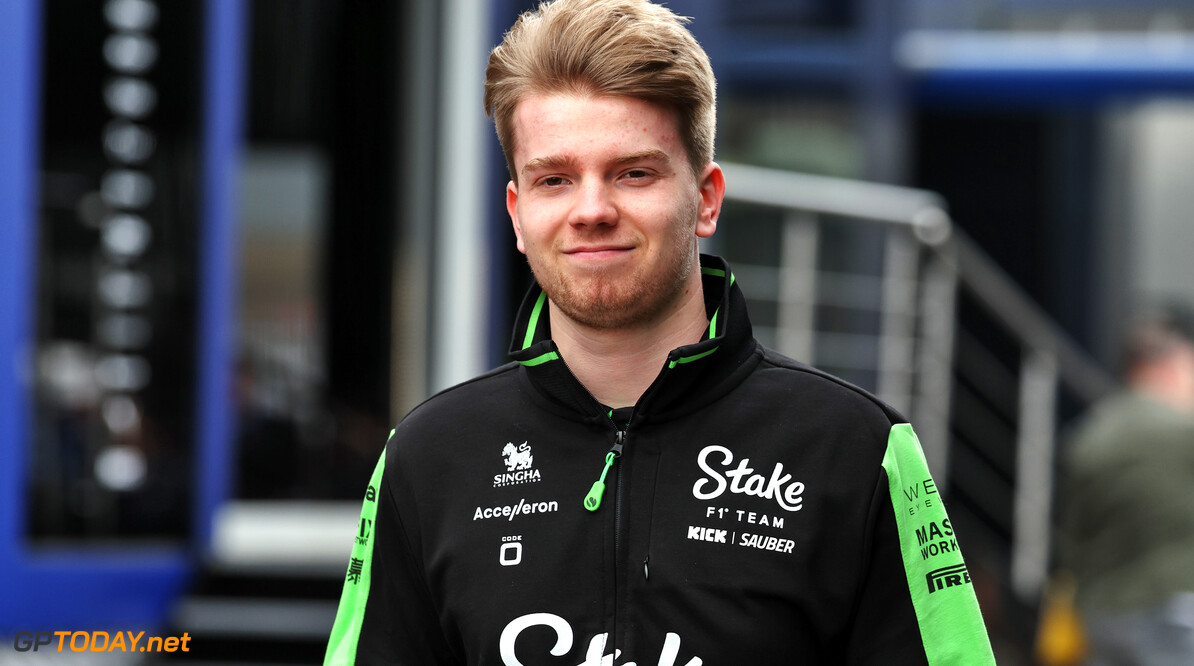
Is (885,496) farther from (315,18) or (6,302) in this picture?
(315,18)

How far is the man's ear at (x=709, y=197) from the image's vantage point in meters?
1.52

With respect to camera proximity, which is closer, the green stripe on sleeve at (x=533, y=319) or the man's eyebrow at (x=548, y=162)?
the man's eyebrow at (x=548, y=162)

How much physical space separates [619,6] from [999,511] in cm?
560

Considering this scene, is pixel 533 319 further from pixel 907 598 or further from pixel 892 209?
pixel 892 209

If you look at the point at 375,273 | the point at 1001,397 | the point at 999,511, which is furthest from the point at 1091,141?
the point at 375,273

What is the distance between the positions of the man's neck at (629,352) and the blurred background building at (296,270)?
2428mm

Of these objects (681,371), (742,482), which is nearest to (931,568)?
(742,482)

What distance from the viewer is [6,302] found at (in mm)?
4004

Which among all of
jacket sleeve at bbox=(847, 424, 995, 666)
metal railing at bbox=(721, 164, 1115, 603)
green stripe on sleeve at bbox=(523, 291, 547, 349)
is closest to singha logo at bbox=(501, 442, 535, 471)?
green stripe on sleeve at bbox=(523, 291, 547, 349)

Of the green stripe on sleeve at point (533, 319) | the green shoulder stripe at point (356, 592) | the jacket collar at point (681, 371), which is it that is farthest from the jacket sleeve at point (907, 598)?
the green shoulder stripe at point (356, 592)

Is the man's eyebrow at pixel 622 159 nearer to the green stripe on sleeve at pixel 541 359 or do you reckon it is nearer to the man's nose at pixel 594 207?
the man's nose at pixel 594 207

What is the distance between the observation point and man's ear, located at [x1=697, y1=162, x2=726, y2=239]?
152cm

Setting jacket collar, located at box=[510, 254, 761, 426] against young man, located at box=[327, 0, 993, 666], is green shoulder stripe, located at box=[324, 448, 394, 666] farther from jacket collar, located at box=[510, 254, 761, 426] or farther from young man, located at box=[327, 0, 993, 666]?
jacket collar, located at box=[510, 254, 761, 426]

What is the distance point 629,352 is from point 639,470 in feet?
0.41
